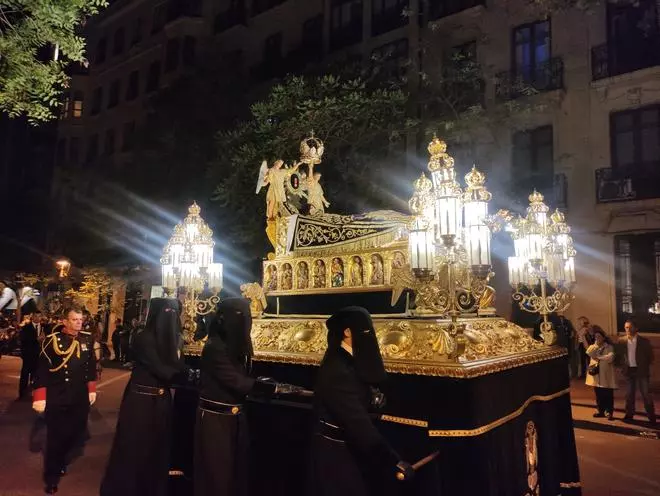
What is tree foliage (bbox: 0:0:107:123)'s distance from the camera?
7.55m

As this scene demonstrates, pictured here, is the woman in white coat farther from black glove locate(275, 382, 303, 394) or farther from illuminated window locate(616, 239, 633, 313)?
black glove locate(275, 382, 303, 394)

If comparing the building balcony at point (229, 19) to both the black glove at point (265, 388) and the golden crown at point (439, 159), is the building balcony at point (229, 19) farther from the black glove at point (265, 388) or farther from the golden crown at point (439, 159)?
the black glove at point (265, 388)

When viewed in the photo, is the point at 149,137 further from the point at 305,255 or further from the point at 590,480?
the point at 590,480

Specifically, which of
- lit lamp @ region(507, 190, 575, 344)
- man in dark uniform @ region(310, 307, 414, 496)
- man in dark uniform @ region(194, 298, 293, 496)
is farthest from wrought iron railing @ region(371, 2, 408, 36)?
man in dark uniform @ region(310, 307, 414, 496)

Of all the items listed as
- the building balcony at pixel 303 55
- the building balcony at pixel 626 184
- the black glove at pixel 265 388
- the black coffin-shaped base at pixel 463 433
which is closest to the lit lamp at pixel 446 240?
the black coffin-shaped base at pixel 463 433

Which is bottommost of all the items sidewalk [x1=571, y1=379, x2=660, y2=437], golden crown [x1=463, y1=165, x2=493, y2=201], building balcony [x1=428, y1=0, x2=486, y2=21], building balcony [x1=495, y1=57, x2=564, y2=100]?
sidewalk [x1=571, y1=379, x2=660, y2=437]

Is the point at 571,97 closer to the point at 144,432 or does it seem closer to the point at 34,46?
the point at 34,46

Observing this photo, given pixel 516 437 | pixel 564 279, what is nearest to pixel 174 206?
pixel 564 279

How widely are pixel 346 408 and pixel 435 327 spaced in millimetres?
1320

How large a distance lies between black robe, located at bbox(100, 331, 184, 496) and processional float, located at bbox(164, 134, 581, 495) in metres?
0.93

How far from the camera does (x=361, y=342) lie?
12.1 feet

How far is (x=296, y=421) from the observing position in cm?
505

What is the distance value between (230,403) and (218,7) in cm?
2753

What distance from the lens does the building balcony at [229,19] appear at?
26155 mm
